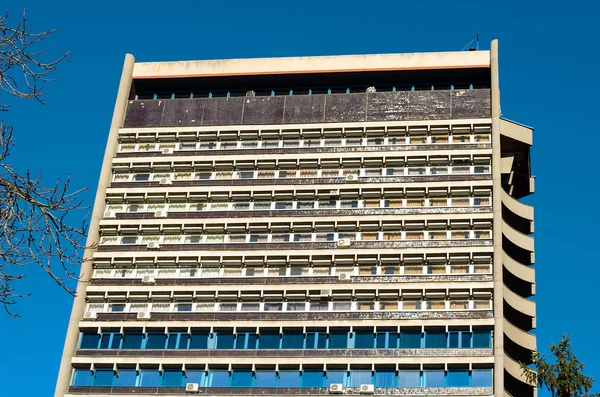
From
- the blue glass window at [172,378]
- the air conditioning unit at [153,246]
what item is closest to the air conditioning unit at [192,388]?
the blue glass window at [172,378]

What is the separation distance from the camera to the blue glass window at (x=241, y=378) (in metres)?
66.4

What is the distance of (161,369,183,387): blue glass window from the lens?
67312mm

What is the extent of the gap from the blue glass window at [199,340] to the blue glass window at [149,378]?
303cm

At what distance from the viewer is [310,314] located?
2704 inches

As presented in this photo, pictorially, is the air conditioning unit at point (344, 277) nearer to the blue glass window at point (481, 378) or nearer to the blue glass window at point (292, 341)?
the blue glass window at point (292, 341)

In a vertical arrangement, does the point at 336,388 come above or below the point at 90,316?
below

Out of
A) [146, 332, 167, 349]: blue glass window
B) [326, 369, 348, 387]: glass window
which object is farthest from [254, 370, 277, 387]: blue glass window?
[146, 332, 167, 349]: blue glass window

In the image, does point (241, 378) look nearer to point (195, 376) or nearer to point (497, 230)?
point (195, 376)

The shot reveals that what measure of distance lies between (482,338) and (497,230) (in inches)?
323

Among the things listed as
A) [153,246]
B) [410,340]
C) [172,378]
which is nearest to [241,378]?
[172,378]

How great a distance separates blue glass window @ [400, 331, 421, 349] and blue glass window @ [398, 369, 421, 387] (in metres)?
1.82

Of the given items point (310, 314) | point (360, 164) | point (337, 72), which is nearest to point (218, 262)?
point (310, 314)

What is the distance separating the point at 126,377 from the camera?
68.1 m

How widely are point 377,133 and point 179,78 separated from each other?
17.1m
